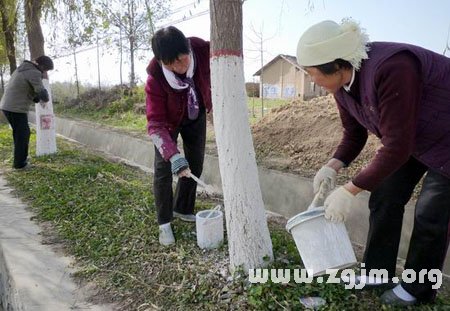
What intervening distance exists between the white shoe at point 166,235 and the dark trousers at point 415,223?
4.65ft

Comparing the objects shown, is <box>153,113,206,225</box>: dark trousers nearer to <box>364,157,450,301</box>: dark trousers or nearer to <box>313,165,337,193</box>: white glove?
<box>313,165,337,193</box>: white glove

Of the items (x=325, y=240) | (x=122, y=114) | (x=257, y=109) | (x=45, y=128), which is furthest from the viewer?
(x=122, y=114)

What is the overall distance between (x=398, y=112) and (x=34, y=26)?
24.4 ft

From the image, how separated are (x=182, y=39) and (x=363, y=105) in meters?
1.27

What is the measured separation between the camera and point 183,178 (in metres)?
3.53

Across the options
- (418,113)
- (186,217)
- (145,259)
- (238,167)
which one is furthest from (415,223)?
(186,217)

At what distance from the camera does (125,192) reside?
460 cm

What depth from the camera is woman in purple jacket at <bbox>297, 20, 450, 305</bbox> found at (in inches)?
71.2

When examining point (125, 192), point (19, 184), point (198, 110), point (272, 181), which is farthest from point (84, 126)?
point (198, 110)

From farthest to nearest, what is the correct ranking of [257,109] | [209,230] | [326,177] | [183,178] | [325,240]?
[257,109], [183,178], [209,230], [326,177], [325,240]

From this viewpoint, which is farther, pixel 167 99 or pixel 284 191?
pixel 284 191

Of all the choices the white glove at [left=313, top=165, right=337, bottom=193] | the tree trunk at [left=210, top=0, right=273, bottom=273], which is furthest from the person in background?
the white glove at [left=313, top=165, right=337, bottom=193]

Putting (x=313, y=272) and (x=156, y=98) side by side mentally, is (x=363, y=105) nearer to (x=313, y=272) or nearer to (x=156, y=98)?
(x=313, y=272)

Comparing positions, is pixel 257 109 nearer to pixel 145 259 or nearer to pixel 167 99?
pixel 167 99
